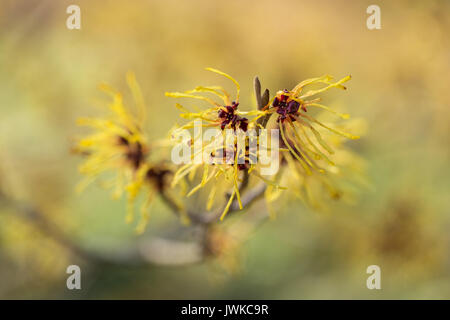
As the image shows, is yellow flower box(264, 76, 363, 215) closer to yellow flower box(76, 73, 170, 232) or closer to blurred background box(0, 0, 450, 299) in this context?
yellow flower box(76, 73, 170, 232)

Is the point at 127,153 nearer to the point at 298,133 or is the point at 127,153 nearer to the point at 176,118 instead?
the point at 298,133

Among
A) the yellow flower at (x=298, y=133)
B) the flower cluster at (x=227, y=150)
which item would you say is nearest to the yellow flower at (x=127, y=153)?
the flower cluster at (x=227, y=150)

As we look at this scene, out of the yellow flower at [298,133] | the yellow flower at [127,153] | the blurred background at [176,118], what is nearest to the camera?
the yellow flower at [298,133]

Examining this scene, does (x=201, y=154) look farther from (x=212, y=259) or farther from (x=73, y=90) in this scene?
(x=73, y=90)

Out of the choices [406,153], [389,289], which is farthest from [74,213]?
[406,153]

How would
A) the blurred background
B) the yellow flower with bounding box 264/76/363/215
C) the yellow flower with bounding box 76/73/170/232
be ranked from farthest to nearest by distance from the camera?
1. the blurred background
2. the yellow flower with bounding box 76/73/170/232
3. the yellow flower with bounding box 264/76/363/215

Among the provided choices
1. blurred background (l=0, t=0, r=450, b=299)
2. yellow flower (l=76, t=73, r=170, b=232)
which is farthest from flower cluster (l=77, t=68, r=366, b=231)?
blurred background (l=0, t=0, r=450, b=299)

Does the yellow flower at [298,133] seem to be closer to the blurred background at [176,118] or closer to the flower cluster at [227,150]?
the flower cluster at [227,150]

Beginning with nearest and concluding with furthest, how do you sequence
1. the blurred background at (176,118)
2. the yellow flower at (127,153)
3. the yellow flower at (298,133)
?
the yellow flower at (298,133), the yellow flower at (127,153), the blurred background at (176,118)

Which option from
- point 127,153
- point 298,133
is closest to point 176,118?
point 127,153
